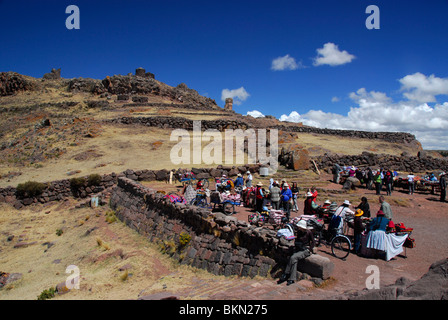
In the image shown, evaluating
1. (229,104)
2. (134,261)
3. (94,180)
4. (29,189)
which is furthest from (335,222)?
(229,104)

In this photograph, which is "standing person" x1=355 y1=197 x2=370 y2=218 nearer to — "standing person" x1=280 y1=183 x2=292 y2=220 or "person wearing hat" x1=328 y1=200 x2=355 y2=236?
"person wearing hat" x1=328 y1=200 x2=355 y2=236

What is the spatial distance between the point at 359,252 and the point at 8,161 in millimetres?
29005

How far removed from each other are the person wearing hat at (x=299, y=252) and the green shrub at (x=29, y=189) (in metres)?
18.1

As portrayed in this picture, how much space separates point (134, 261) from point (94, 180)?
11.7 metres

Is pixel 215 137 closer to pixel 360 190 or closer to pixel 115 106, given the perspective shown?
pixel 360 190

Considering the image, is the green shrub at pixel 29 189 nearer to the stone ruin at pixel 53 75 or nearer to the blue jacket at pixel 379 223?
the blue jacket at pixel 379 223

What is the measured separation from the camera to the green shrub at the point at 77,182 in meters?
19.3

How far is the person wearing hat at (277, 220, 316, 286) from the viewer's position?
6.79 metres

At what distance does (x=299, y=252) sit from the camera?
22.8 feet

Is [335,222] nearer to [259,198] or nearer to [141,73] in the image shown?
[259,198]

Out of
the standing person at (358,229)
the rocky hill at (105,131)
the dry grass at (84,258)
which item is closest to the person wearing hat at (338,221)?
the standing person at (358,229)

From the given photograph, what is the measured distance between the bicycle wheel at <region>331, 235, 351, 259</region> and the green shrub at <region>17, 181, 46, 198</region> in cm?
1869
